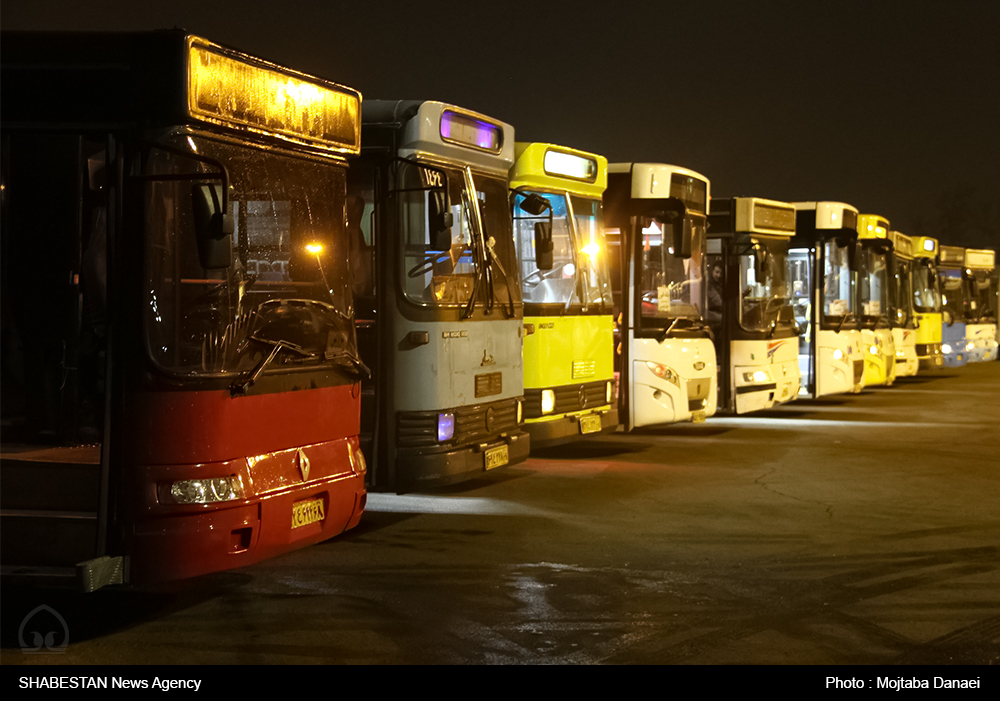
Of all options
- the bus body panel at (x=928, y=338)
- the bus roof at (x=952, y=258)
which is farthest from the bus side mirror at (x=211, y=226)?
the bus roof at (x=952, y=258)

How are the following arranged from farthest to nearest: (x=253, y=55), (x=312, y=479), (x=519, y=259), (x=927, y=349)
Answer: (x=927, y=349), (x=519, y=259), (x=312, y=479), (x=253, y=55)

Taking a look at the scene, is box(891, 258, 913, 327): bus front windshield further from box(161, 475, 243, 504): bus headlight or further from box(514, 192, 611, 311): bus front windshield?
box(161, 475, 243, 504): bus headlight

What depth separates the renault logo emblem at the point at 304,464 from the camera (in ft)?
24.5

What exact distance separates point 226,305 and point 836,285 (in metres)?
16.4

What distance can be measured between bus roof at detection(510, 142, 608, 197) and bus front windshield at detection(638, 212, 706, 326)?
4.72 ft

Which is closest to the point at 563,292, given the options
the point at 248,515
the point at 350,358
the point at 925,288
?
the point at 350,358

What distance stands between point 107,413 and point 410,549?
3.18m

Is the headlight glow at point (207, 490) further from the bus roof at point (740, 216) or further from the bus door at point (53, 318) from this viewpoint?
the bus roof at point (740, 216)

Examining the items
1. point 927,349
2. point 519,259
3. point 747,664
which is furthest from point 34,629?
point 927,349

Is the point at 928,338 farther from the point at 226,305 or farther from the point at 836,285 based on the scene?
the point at 226,305

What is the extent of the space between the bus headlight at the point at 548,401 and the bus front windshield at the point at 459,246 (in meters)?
1.36

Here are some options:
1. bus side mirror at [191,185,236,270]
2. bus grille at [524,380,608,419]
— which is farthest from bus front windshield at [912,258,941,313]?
bus side mirror at [191,185,236,270]

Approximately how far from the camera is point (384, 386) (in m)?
10.2
